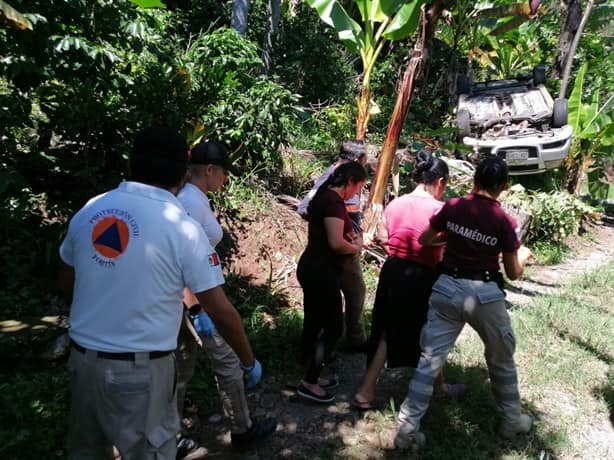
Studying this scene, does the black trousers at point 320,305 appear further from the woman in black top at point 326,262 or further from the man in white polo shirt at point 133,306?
the man in white polo shirt at point 133,306

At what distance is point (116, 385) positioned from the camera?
6.20 feet

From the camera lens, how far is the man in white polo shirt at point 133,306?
1.90 meters

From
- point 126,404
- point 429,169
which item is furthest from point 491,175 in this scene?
point 126,404

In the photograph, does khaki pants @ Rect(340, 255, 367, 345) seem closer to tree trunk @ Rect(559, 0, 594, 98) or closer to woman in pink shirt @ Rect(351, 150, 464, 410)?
woman in pink shirt @ Rect(351, 150, 464, 410)

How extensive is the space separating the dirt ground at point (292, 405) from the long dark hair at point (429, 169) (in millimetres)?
1654

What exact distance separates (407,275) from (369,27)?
14.2 ft

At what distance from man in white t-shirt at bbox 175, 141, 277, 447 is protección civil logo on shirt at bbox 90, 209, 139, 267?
879 mm

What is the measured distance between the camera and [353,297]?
14.3 feet

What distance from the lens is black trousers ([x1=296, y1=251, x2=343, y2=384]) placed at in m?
→ 3.62

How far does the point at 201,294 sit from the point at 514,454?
8.11 feet

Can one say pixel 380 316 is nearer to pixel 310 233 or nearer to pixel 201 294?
pixel 310 233

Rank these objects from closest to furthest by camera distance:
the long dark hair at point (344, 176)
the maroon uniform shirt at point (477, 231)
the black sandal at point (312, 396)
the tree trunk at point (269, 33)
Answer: the maroon uniform shirt at point (477, 231) → the long dark hair at point (344, 176) → the black sandal at point (312, 396) → the tree trunk at point (269, 33)

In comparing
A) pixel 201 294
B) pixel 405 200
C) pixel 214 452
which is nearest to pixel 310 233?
pixel 405 200

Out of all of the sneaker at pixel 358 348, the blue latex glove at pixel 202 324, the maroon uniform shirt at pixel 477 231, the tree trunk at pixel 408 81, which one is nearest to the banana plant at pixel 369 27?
the tree trunk at pixel 408 81
